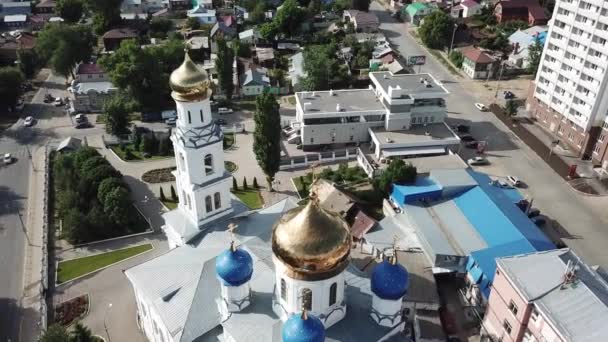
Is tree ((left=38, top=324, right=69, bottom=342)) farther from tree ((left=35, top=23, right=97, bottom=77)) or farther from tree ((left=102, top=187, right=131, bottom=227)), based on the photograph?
tree ((left=35, top=23, right=97, bottom=77))

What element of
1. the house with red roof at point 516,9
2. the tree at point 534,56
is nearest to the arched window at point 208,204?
the tree at point 534,56

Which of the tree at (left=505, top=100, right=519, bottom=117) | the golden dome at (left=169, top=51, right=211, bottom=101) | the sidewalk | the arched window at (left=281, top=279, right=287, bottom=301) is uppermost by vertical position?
the golden dome at (left=169, top=51, right=211, bottom=101)

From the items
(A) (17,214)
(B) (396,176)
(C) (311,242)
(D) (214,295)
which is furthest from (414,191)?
(A) (17,214)

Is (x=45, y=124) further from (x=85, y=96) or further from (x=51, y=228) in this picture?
(x=51, y=228)

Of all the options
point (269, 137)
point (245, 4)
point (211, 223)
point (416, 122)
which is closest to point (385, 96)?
point (416, 122)

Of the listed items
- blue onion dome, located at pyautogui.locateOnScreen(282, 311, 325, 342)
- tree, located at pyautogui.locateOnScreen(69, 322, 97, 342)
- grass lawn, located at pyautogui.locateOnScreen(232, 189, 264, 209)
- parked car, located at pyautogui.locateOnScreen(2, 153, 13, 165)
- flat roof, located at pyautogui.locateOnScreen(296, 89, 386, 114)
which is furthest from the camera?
flat roof, located at pyautogui.locateOnScreen(296, 89, 386, 114)

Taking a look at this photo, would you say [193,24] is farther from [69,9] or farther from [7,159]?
[7,159]

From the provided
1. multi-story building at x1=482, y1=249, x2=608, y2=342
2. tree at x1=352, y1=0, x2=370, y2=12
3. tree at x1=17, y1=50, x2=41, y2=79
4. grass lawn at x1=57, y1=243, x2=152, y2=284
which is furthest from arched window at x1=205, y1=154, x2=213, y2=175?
tree at x1=352, y1=0, x2=370, y2=12
